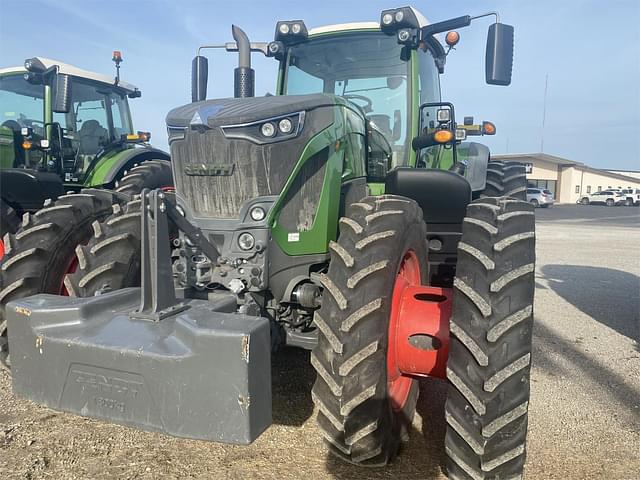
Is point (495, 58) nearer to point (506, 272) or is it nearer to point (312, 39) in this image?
point (312, 39)

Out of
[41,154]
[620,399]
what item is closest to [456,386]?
[620,399]

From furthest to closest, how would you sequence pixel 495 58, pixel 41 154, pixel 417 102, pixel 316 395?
pixel 41 154
pixel 417 102
pixel 495 58
pixel 316 395

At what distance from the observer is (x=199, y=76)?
14.1ft

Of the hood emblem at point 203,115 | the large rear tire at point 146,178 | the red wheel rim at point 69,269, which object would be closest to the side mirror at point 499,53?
the hood emblem at point 203,115

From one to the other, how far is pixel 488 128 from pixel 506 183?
1.76ft

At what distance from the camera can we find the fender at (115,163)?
286 inches

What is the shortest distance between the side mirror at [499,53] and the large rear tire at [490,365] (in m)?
1.81

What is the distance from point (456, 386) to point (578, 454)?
1.32 metres

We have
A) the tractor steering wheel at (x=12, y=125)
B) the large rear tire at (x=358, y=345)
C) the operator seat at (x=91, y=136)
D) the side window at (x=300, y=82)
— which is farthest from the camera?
the operator seat at (x=91, y=136)

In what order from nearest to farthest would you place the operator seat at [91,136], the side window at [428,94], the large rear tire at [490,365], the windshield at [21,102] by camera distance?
the large rear tire at [490,365]
the side window at [428,94]
the windshield at [21,102]
the operator seat at [91,136]

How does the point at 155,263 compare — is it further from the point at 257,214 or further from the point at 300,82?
the point at 300,82

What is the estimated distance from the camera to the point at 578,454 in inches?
119

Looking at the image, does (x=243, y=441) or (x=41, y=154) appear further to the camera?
(x=41, y=154)

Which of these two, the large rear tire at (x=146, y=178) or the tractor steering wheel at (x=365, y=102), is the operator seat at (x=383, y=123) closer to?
the tractor steering wheel at (x=365, y=102)
